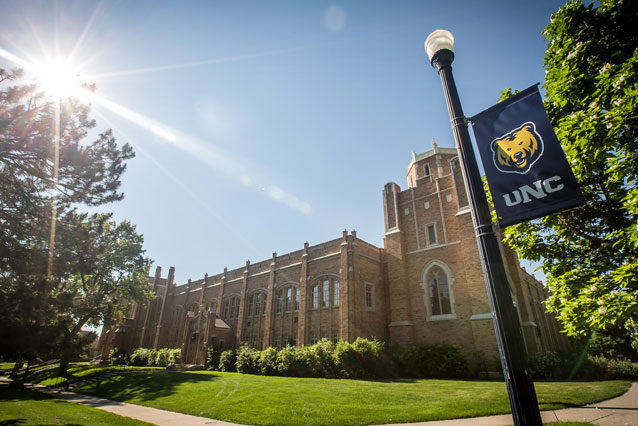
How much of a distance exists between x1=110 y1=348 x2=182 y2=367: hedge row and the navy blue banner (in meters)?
32.7

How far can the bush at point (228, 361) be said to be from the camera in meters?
24.9

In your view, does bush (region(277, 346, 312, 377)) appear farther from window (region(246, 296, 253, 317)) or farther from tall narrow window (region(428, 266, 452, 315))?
window (region(246, 296, 253, 317))

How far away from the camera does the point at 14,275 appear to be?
9203 millimetres

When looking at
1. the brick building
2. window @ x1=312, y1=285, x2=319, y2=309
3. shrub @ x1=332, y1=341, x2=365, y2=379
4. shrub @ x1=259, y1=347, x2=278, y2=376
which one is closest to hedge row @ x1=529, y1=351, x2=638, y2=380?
the brick building

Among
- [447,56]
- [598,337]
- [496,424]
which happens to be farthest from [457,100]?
[598,337]

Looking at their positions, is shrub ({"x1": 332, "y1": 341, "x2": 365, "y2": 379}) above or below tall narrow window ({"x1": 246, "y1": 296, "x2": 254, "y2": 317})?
below

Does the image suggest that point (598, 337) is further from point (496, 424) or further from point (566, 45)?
point (566, 45)

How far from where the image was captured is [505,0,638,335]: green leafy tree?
496 centimetres

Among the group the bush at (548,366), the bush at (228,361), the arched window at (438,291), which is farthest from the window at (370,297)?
the bush at (228,361)

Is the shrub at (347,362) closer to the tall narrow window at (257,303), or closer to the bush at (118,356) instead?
the tall narrow window at (257,303)

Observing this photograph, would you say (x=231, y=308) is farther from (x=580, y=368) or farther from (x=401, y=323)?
(x=580, y=368)

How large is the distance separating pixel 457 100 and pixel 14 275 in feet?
41.0

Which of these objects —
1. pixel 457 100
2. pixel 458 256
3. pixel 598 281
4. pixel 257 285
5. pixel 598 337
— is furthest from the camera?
pixel 598 337

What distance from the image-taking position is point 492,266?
3.10m
